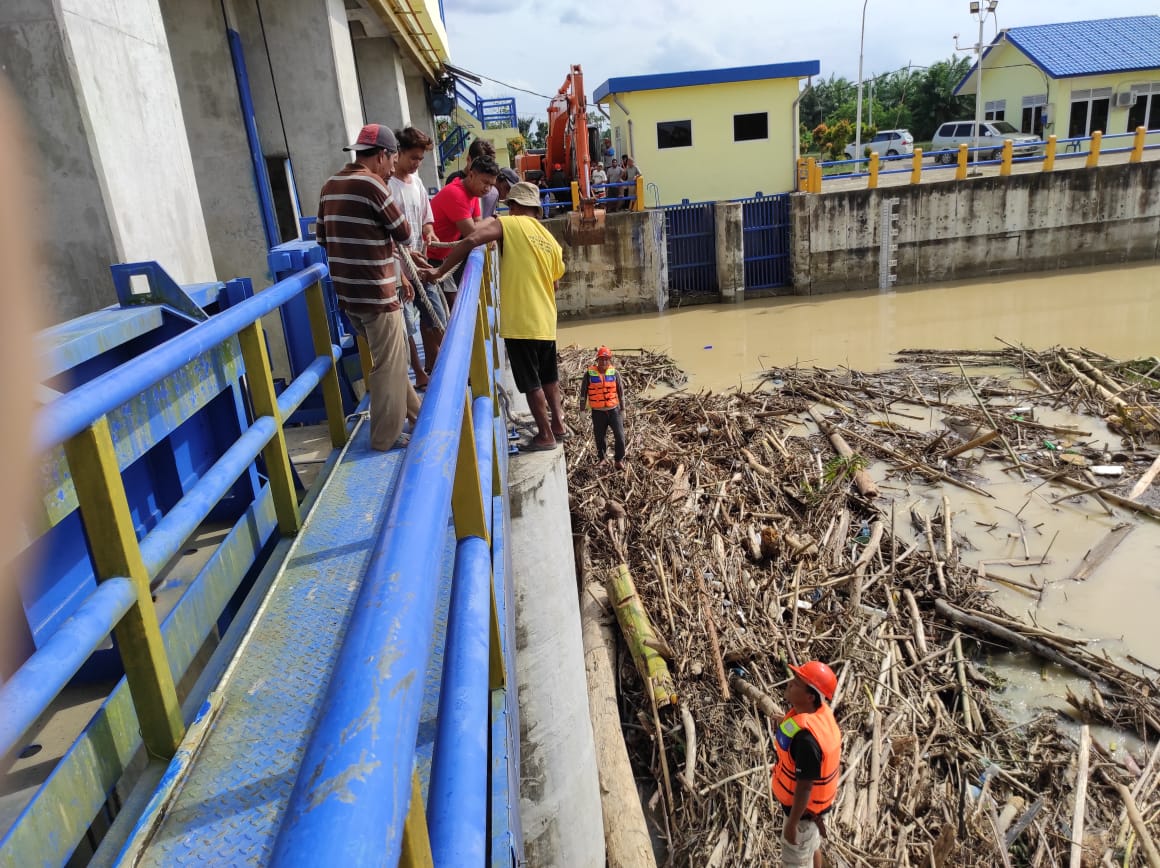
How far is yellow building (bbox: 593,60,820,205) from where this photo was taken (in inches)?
814

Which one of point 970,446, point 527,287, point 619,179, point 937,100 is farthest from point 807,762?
point 937,100

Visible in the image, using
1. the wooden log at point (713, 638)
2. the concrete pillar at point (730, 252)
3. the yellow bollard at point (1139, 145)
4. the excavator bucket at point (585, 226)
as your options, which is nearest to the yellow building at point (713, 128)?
the concrete pillar at point (730, 252)

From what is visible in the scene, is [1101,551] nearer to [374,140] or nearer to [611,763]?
[611,763]

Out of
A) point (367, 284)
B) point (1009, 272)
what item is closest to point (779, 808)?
point (367, 284)

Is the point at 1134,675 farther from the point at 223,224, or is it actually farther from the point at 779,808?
the point at 223,224

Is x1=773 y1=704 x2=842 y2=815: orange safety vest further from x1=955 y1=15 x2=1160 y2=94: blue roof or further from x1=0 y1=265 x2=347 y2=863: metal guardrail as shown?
x1=955 y1=15 x2=1160 y2=94: blue roof

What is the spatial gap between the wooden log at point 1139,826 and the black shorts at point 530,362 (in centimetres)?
407

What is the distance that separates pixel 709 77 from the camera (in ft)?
67.3

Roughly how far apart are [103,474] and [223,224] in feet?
22.7

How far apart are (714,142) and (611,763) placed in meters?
19.7

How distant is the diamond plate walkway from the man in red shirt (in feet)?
9.11

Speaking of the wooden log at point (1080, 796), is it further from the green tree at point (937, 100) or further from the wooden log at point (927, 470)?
the green tree at point (937, 100)

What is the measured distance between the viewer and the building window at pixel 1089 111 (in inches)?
1276

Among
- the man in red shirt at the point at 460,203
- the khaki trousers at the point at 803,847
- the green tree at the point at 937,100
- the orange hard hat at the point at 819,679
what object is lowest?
the khaki trousers at the point at 803,847
